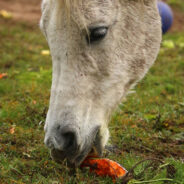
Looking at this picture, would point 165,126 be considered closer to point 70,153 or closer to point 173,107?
point 173,107

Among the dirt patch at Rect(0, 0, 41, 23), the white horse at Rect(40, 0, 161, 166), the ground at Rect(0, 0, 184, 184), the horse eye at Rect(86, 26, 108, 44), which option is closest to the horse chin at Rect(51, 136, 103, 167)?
the white horse at Rect(40, 0, 161, 166)

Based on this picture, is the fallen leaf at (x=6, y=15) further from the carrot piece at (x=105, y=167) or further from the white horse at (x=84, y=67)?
the carrot piece at (x=105, y=167)

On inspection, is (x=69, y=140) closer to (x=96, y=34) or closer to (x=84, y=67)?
(x=84, y=67)

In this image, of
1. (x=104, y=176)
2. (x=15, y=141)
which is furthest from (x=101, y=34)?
(x=15, y=141)

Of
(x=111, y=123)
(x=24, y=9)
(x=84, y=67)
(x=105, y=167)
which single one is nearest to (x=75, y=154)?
(x=105, y=167)

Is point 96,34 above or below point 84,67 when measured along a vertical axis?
above

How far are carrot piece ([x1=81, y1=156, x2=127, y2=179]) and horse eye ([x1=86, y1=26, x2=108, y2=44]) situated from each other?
882mm

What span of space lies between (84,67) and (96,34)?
23cm

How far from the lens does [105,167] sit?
253cm

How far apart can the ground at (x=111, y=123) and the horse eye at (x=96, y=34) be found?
0.92m

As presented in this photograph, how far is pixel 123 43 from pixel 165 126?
1423 millimetres

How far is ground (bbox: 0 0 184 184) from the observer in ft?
8.20

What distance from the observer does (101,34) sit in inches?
90.7

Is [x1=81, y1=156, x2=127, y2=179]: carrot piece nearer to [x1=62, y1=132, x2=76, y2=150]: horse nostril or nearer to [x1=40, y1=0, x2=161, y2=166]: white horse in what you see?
[x1=40, y1=0, x2=161, y2=166]: white horse
